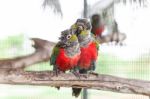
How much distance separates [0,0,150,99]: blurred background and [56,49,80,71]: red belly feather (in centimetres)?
14

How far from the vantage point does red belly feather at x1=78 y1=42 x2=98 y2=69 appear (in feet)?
7.81

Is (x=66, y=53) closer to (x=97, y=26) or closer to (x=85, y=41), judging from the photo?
(x=85, y=41)

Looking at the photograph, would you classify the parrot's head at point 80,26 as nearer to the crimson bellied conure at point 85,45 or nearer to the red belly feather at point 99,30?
the crimson bellied conure at point 85,45

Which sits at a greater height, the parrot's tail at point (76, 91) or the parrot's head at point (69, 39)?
the parrot's head at point (69, 39)

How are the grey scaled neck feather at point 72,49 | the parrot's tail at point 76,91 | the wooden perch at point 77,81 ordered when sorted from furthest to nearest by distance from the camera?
the parrot's tail at point 76,91 < the grey scaled neck feather at point 72,49 < the wooden perch at point 77,81

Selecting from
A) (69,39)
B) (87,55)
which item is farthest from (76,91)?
(69,39)

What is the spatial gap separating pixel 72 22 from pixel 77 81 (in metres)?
0.38

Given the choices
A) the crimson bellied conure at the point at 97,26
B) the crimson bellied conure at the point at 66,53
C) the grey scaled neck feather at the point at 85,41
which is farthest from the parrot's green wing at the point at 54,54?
the crimson bellied conure at the point at 97,26

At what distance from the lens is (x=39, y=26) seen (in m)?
2.50

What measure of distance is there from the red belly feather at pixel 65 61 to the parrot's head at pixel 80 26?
12cm

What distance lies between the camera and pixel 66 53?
2328 mm

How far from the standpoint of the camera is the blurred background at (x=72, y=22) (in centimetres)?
248

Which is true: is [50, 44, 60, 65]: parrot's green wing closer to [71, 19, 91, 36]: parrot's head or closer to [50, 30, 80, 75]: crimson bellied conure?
[50, 30, 80, 75]: crimson bellied conure

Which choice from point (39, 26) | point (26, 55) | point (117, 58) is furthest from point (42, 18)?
point (117, 58)
